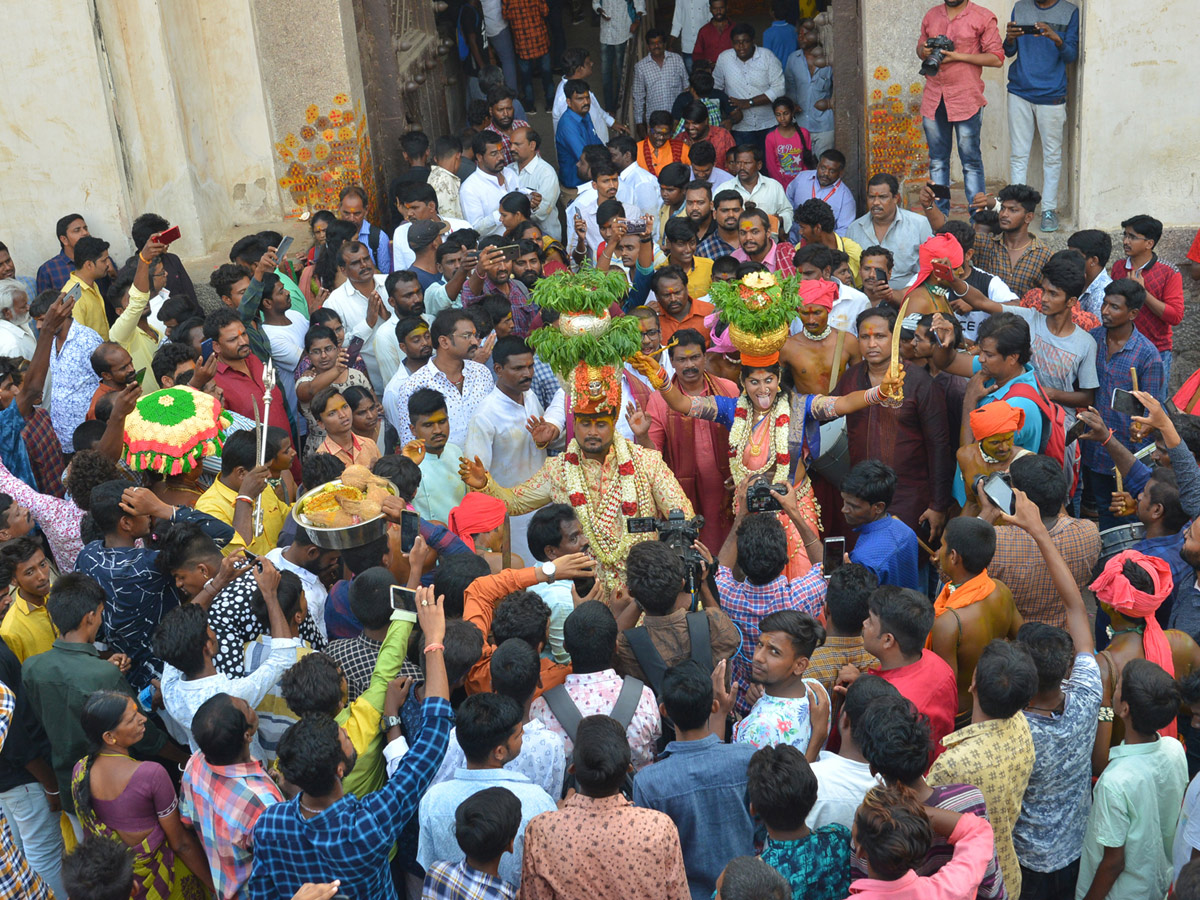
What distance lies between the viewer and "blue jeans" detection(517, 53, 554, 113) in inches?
519

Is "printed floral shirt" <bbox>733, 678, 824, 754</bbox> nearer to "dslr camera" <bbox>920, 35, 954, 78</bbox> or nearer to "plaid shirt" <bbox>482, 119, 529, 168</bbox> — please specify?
"dslr camera" <bbox>920, 35, 954, 78</bbox>

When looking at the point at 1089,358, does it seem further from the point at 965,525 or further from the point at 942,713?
the point at 942,713

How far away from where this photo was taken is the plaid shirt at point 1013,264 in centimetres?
777

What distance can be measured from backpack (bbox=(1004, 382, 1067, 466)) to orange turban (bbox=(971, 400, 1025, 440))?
457 mm

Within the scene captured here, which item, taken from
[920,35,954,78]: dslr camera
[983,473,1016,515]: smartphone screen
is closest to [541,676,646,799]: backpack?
[983,473,1016,515]: smartphone screen

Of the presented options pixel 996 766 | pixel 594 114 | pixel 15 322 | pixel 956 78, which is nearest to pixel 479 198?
pixel 594 114

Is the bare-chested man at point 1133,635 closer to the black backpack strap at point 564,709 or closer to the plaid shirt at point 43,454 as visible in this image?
the black backpack strap at point 564,709

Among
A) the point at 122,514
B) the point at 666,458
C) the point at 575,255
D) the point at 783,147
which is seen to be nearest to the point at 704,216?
the point at 575,255

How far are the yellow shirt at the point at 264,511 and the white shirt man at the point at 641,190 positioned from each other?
4853 mm

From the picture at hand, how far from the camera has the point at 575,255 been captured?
30.6ft

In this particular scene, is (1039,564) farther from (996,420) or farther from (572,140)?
(572,140)

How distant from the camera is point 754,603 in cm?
467

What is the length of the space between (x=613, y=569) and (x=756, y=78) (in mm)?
6966

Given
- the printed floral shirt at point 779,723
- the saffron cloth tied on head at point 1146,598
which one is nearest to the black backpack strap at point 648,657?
the printed floral shirt at point 779,723
